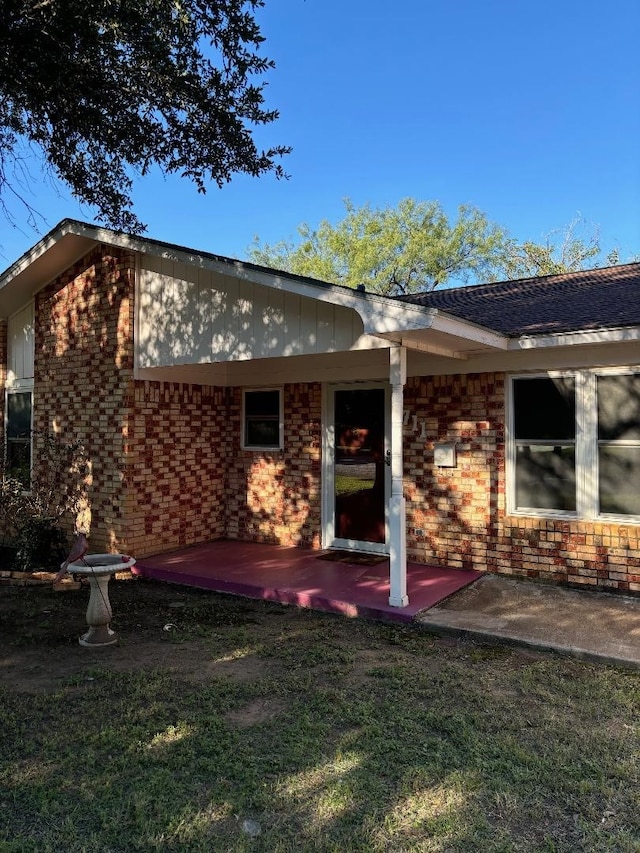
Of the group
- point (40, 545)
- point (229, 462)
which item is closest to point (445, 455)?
point (229, 462)

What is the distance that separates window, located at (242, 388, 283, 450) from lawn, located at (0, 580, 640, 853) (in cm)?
379

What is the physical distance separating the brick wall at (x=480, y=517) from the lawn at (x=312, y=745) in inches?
77.6

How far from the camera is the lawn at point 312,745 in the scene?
8.38 feet

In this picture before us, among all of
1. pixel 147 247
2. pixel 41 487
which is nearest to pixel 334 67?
pixel 147 247

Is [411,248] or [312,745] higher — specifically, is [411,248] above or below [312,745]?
above

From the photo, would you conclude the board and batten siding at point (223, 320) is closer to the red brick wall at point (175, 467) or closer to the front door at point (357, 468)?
the red brick wall at point (175, 467)

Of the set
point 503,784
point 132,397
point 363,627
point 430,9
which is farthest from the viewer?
point 430,9

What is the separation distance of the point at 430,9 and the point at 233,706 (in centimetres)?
1399

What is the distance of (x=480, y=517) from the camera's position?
6.83m

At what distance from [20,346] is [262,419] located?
4.09 metres

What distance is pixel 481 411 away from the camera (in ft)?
22.3

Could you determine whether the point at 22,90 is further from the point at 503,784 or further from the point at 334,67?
the point at 334,67

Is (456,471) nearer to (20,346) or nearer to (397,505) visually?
(397,505)

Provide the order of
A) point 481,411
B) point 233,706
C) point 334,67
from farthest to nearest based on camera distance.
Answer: point 334,67, point 481,411, point 233,706
